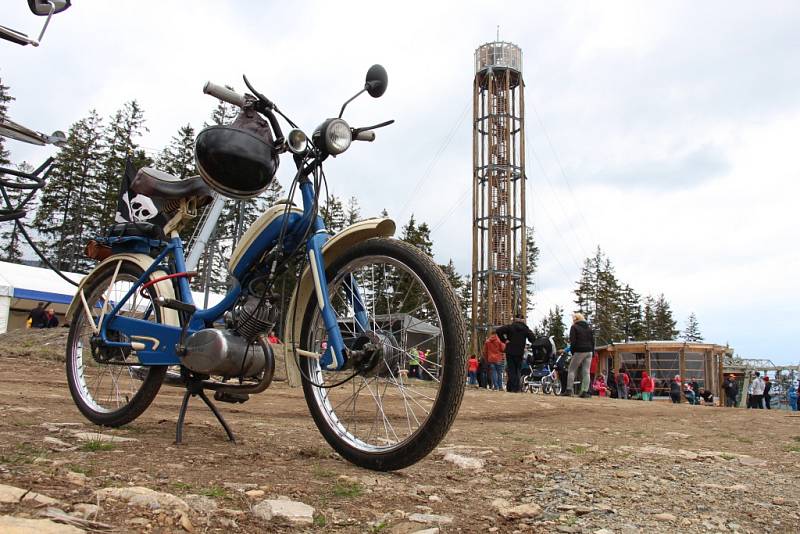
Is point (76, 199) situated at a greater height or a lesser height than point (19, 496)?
greater

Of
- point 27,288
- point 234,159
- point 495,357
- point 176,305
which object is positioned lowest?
point 495,357

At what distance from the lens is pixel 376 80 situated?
3.01 meters

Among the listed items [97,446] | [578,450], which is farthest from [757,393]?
[97,446]

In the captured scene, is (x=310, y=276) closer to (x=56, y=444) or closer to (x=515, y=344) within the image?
(x=56, y=444)

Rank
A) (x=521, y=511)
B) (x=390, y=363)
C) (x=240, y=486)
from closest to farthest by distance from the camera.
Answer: (x=521, y=511)
(x=240, y=486)
(x=390, y=363)

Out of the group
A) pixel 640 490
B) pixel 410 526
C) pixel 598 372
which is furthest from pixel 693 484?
pixel 598 372

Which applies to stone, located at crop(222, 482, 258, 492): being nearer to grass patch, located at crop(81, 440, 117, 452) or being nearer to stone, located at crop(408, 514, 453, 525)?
stone, located at crop(408, 514, 453, 525)

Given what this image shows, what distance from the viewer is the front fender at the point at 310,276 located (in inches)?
116

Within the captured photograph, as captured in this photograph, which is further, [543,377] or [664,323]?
[664,323]

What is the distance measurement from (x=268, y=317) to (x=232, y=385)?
416 millimetres

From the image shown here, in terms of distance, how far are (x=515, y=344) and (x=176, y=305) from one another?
10.6 meters

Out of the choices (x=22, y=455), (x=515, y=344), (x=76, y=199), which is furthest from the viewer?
(x=76, y=199)

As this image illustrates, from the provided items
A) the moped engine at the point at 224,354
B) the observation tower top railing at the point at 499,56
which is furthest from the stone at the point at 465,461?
the observation tower top railing at the point at 499,56

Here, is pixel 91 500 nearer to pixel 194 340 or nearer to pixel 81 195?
pixel 194 340
